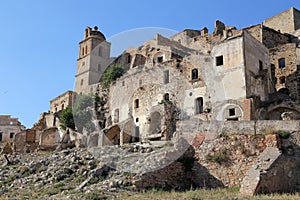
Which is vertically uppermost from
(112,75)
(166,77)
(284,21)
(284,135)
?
(284,21)

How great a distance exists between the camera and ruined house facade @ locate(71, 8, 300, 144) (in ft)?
85.7

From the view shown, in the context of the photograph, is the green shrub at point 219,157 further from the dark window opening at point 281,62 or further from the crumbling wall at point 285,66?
the dark window opening at point 281,62

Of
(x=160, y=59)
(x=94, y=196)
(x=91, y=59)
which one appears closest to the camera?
Result: (x=94, y=196)

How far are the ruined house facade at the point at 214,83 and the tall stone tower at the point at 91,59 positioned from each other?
257 inches

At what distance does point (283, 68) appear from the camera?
3334cm

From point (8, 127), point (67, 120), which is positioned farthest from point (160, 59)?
point (8, 127)

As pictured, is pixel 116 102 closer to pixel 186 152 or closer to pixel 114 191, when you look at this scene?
pixel 186 152

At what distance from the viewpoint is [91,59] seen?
5303 cm

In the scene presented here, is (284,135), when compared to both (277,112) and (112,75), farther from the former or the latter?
(112,75)

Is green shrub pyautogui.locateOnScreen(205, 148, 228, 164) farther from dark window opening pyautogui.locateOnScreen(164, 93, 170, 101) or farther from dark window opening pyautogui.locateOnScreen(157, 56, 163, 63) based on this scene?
dark window opening pyautogui.locateOnScreen(157, 56, 163, 63)

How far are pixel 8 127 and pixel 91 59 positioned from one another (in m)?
20.3

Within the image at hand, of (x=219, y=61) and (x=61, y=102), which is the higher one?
(x=61, y=102)

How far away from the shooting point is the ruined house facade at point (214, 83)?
26.1m

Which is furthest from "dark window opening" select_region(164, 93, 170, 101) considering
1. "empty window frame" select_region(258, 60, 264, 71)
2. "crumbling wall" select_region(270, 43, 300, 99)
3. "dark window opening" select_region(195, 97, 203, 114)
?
Result: "crumbling wall" select_region(270, 43, 300, 99)
